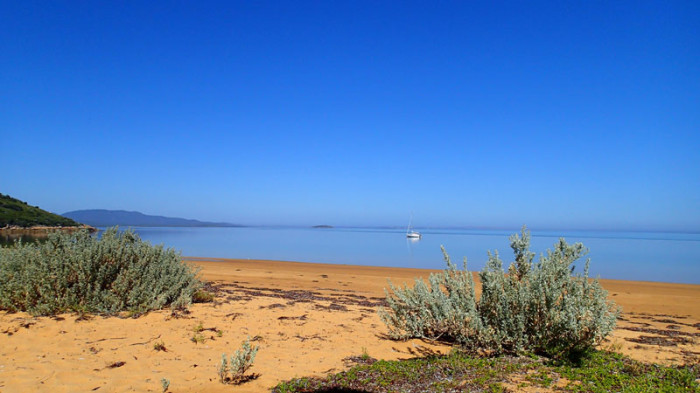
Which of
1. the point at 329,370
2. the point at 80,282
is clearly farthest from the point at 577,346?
the point at 80,282

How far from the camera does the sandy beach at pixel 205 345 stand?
13.9 ft

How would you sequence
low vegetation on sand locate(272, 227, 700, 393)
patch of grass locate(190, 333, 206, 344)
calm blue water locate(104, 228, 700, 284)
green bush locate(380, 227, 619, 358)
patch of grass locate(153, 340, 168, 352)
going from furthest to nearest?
calm blue water locate(104, 228, 700, 284), patch of grass locate(190, 333, 206, 344), patch of grass locate(153, 340, 168, 352), green bush locate(380, 227, 619, 358), low vegetation on sand locate(272, 227, 700, 393)

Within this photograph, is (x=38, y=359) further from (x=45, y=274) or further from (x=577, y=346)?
(x=577, y=346)

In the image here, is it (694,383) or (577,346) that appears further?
(577,346)

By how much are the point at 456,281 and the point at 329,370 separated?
2.19 metres

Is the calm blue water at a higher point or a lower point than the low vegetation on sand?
lower

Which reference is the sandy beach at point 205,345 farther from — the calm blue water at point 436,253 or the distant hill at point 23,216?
the distant hill at point 23,216

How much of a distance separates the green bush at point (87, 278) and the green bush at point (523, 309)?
4.48 m

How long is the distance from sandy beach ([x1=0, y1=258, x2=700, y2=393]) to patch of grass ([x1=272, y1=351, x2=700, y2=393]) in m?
0.51

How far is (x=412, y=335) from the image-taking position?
580 cm

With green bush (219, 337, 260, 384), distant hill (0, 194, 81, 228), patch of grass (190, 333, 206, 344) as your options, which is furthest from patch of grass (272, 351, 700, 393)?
distant hill (0, 194, 81, 228)

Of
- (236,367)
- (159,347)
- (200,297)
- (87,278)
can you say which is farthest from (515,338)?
(87,278)

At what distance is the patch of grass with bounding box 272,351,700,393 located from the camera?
3.67 meters

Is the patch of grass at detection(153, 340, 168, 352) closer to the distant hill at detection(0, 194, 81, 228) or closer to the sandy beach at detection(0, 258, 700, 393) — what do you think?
the sandy beach at detection(0, 258, 700, 393)
